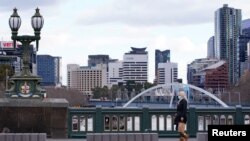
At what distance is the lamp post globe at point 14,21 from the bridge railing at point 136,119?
343cm

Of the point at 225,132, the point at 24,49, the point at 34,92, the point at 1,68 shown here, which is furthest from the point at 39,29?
the point at 1,68

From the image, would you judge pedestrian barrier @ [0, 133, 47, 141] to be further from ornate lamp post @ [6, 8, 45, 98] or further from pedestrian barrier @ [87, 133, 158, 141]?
ornate lamp post @ [6, 8, 45, 98]

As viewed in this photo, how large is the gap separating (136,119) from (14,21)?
5.39 meters

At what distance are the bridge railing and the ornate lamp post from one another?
144cm

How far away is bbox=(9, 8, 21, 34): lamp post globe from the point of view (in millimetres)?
24125

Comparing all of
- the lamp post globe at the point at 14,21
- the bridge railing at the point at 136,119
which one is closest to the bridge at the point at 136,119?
the bridge railing at the point at 136,119

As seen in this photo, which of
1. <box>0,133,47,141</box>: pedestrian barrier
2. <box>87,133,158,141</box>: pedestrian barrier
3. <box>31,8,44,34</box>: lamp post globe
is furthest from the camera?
<box>31,8,44,34</box>: lamp post globe

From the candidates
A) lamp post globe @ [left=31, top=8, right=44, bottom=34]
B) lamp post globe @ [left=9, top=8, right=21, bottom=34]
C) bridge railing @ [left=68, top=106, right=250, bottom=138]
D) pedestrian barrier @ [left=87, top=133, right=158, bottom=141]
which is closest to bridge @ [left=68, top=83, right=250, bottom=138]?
bridge railing @ [left=68, top=106, right=250, bottom=138]

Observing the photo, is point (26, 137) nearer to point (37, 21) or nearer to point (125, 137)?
point (125, 137)

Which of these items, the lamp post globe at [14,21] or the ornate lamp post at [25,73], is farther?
the lamp post globe at [14,21]

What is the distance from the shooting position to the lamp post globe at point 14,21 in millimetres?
24125

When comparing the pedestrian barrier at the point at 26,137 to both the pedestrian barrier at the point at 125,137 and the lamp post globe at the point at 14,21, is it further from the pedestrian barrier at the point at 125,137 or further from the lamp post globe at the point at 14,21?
the lamp post globe at the point at 14,21

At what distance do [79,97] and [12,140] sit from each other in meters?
153

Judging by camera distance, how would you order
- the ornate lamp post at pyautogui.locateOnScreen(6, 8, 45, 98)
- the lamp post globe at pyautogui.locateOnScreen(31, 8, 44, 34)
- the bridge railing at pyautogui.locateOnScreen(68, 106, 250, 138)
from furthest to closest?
1. the lamp post globe at pyautogui.locateOnScreen(31, 8, 44, 34)
2. the bridge railing at pyautogui.locateOnScreen(68, 106, 250, 138)
3. the ornate lamp post at pyautogui.locateOnScreen(6, 8, 45, 98)
